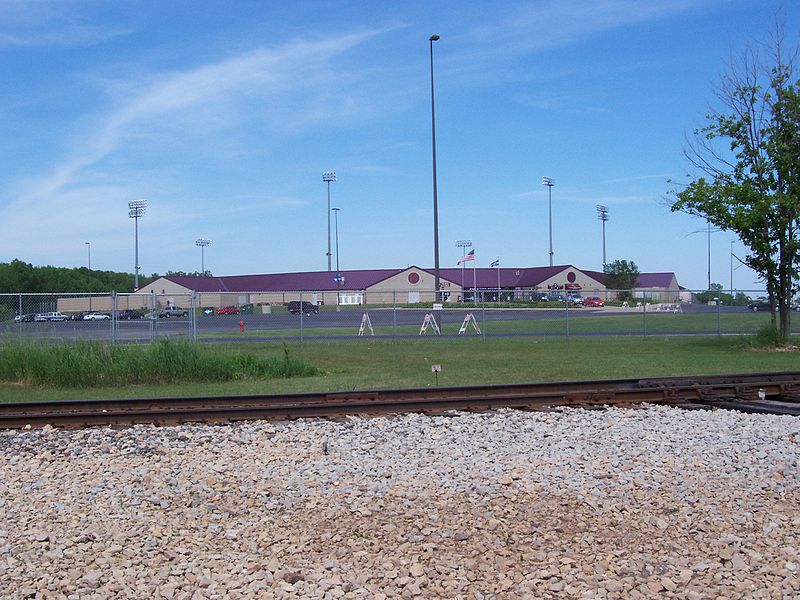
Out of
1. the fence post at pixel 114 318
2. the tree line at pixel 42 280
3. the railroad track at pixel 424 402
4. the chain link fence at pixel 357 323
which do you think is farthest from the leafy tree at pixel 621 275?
the railroad track at pixel 424 402

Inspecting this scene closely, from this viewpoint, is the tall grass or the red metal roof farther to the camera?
the red metal roof

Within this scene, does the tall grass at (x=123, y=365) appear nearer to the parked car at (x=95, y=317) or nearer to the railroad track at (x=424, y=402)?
the railroad track at (x=424, y=402)

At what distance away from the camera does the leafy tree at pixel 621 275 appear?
9694cm

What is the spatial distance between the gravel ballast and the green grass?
6358 mm

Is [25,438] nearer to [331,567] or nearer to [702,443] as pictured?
[331,567]

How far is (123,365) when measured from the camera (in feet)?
56.4

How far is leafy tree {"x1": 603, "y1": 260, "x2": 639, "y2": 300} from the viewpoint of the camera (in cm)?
9694

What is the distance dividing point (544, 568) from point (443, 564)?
0.72m

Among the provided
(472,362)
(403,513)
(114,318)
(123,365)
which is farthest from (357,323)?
(403,513)

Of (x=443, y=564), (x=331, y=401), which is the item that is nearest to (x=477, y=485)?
(x=443, y=564)

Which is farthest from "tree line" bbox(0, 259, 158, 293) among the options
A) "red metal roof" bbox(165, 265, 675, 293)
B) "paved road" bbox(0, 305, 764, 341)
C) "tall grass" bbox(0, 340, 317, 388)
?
"tall grass" bbox(0, 340, 317, 388)

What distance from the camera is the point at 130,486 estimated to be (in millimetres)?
7582

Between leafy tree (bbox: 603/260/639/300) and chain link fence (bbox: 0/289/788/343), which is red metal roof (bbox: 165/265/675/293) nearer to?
leafy tree (bbox: 603/260/639/300)

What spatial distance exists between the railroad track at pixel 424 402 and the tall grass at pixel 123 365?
523 centimetres
